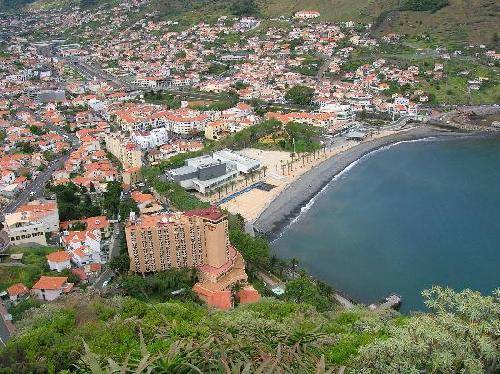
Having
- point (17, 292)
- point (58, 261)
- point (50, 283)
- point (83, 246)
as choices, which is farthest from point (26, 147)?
point (17, 292)

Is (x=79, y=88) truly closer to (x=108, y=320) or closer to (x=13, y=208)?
(x=13, y=208)

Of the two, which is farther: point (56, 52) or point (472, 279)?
point (56, 52)

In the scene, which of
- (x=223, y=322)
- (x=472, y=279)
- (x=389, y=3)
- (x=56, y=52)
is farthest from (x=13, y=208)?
(x=389, y=3)

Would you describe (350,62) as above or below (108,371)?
below

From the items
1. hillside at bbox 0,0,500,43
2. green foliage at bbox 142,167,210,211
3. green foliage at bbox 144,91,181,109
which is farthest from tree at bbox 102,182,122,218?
hillside at bbox 0,0,500,43

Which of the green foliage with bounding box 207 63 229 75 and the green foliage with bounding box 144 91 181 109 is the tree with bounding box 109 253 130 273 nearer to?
the green foliage with bounding box 144 91 181 109

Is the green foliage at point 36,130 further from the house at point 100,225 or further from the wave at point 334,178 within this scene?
the wave at point 334,178
